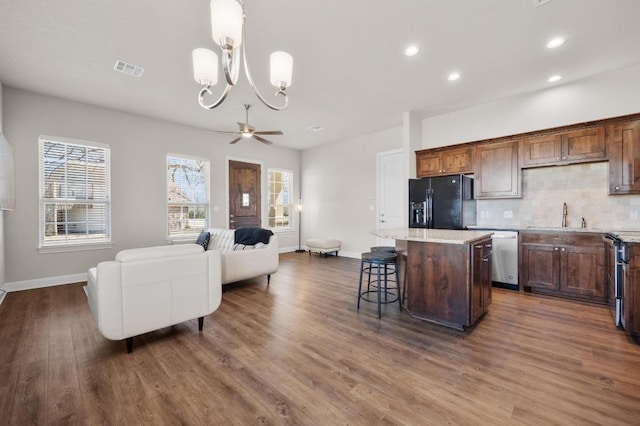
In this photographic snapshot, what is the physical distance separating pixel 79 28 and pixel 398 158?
519 cm

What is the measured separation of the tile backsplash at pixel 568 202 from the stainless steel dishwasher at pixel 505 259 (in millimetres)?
524

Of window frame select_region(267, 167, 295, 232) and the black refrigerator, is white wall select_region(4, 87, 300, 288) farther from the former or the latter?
the black refrigerator

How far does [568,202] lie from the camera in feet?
13.1

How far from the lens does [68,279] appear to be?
4.48 meters

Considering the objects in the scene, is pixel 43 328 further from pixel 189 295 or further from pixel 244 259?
pixel 244 259

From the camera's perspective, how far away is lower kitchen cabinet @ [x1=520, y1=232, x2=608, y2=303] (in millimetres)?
3424

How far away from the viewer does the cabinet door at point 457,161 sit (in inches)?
181

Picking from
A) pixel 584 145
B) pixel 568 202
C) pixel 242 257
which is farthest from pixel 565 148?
pixel 242 257

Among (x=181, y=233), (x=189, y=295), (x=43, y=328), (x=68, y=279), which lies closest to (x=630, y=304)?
(x=189, y=295)

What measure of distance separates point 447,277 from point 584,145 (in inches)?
115

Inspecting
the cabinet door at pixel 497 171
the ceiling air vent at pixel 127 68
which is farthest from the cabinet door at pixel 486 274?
the ceiling air vent at pixel 127 68

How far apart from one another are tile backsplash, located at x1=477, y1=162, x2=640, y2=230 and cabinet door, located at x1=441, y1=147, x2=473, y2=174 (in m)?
0.72

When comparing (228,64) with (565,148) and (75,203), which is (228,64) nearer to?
(565,148)

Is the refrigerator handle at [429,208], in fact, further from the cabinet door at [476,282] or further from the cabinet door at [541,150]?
the cabinet door at [476,282]
